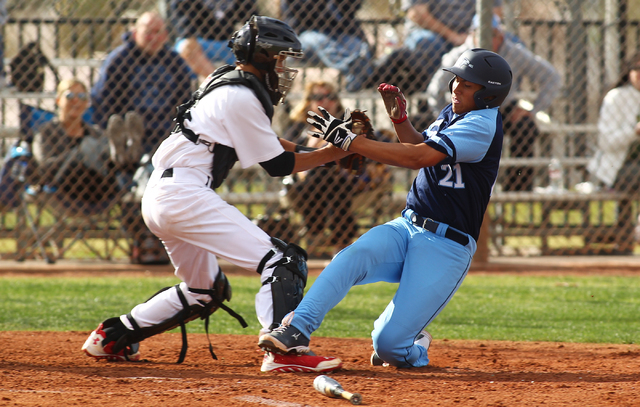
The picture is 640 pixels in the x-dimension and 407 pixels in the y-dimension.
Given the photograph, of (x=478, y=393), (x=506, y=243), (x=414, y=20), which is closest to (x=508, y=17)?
(x=414, y=20)

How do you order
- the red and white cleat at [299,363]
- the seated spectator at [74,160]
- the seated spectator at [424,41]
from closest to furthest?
the red and white cleat at [299,363], the seated spectator at [74,160], the seated spectator at [424,41]

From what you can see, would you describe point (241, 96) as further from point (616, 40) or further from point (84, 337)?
point (616, 40)

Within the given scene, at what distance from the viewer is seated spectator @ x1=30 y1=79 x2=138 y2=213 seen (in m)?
6.81

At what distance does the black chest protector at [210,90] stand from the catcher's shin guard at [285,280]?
45 cm

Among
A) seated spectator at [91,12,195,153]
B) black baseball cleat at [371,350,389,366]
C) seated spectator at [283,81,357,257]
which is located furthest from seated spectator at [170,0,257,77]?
black baseball cleat at [371,350,389,366]

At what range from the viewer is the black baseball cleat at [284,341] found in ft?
10.5

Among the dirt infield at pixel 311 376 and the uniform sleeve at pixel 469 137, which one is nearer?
the dirt infield at pixel 311 376

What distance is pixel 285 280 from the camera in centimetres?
339

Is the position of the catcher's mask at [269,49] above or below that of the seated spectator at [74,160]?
above

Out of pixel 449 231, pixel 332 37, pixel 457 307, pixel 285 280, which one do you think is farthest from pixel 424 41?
pixel 285 280

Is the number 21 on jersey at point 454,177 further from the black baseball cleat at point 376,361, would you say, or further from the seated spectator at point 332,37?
A: the seated spectator at point 332,37

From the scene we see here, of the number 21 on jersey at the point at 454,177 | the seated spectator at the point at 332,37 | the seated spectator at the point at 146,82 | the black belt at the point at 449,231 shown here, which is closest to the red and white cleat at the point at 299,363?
the black belt at the point at 449,231

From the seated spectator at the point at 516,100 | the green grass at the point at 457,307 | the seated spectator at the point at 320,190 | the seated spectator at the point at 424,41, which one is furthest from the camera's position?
the seated spectator at the point at 424,41

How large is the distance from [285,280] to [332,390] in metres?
0.72
